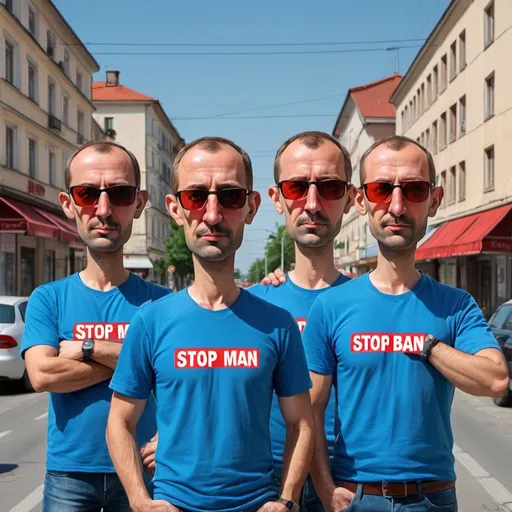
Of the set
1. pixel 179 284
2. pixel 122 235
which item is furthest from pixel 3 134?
pixel 179 284

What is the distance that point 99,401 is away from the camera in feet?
10.5

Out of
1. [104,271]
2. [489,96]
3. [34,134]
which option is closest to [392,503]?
[104,271]

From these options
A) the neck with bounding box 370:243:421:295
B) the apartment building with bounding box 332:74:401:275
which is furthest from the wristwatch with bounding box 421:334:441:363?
the apartment building with bounding box 332:74:401:275

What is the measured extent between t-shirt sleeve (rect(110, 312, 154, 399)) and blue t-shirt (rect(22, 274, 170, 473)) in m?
0.56

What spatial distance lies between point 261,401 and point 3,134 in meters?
27.4

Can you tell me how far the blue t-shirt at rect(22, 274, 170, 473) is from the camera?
10.3 feet

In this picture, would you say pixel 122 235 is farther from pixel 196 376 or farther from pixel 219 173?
pixel 196 376

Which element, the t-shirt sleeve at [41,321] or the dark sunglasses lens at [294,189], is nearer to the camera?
the t-shirt sleeve at [41,321]

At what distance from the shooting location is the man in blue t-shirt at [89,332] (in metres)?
3.15

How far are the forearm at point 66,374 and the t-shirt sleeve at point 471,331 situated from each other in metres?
1.42

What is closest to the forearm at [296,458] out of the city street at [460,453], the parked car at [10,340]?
the city street at [460,453]

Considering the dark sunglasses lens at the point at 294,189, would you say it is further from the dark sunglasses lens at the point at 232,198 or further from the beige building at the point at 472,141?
the beige building at the point at 472,141

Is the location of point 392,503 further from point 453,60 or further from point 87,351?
point 453,60

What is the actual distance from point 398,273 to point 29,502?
4672mm
